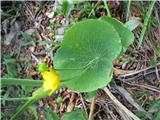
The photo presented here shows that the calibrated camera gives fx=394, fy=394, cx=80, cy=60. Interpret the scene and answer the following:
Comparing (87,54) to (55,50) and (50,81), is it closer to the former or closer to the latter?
(55,50)

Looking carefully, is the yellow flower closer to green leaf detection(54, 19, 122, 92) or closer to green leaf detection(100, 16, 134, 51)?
green leaf detection(54, 19, 122, 92)

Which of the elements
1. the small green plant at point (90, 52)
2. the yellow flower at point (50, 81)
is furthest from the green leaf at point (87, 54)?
the yellow flower at point (50, 81)

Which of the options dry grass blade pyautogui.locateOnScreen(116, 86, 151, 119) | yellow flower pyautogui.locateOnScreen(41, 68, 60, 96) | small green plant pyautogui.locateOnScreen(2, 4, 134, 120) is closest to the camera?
yellow flower pyautogui.locateOnScreen(41, 68, 60, 96)

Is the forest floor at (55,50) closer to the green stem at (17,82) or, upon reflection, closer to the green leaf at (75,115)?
the green leaf at (75,115)

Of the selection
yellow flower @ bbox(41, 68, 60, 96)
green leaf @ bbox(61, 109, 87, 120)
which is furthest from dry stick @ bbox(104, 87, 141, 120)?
yellow flower @ bbox(41, 68, 60, 96)

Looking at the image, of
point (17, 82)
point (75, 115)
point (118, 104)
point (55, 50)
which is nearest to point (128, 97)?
point (118, 104)
